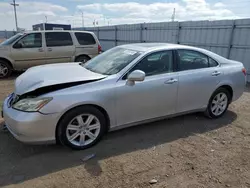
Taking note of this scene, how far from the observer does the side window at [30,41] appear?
25.7ft

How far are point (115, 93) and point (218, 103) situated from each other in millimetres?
2474

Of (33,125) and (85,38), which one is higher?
(85,38)

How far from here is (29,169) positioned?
106 inches

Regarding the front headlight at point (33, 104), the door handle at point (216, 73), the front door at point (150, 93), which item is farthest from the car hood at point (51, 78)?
the door handle at point (216, 73)

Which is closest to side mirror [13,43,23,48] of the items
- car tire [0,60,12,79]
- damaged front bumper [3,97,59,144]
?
car tire [0,60,12,79]

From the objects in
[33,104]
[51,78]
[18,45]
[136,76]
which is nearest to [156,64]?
[136,76]

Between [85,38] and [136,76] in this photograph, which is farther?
[85,38]

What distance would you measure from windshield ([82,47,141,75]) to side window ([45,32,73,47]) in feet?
16.5

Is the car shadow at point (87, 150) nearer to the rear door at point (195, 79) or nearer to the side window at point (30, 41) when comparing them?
the rear door at point (195, 79)

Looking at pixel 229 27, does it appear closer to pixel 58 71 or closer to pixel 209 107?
pixel 209 107

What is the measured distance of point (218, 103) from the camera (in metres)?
4.37

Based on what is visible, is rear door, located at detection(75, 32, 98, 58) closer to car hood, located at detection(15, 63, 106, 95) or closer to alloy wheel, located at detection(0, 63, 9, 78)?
alloy wheel, located at detection(0, 63, 9, 78)

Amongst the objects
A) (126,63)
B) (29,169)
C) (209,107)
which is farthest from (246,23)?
(29,169)

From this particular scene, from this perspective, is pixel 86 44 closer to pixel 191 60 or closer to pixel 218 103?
pixel 191 60
